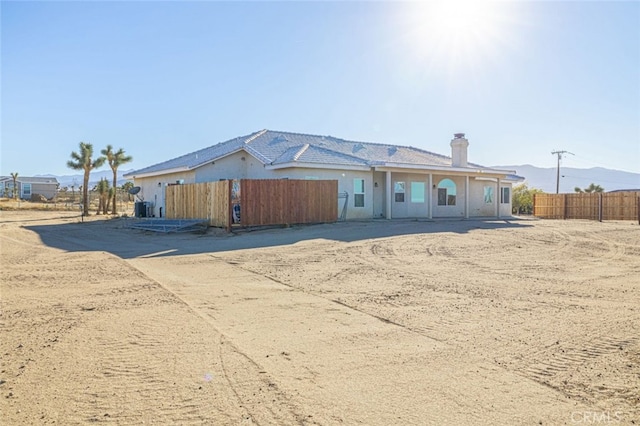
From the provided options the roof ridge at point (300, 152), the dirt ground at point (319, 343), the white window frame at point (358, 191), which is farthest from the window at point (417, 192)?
the dirt ground at point (319, 343)

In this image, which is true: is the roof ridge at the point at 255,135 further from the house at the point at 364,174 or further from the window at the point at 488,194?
→ the window at the point at 488,194

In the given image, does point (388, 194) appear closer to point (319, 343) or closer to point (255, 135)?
point (255, 135)

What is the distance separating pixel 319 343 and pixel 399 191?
835 inches

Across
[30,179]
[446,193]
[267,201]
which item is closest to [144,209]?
[267,201]

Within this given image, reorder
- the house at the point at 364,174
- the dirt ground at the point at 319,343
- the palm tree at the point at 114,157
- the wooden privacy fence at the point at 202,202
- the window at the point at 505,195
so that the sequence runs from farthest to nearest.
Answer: the palm tree at the point at 114,157 < the window at the point at 505,195 < the house at the point at 364,174 < the wooden privacy fence at the point at 202,202 < the dirt ground at the point at 319,343

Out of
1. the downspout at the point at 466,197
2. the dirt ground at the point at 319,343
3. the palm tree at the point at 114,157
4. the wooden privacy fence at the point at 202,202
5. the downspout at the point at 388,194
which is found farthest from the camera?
the palm tree at the point at 114,157

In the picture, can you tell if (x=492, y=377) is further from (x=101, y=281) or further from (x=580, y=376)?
(x=101, y=281)

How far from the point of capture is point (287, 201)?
63.0ft

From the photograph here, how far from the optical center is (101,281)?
8422 millimetres

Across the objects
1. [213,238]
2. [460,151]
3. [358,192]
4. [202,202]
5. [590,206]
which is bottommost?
[213,238]

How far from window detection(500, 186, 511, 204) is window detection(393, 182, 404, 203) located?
33.5 feet

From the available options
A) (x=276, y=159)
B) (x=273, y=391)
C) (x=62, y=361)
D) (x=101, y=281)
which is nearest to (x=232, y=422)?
(x=273, y=391)

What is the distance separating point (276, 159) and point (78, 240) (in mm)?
9696

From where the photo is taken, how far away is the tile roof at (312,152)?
22.8 metres
